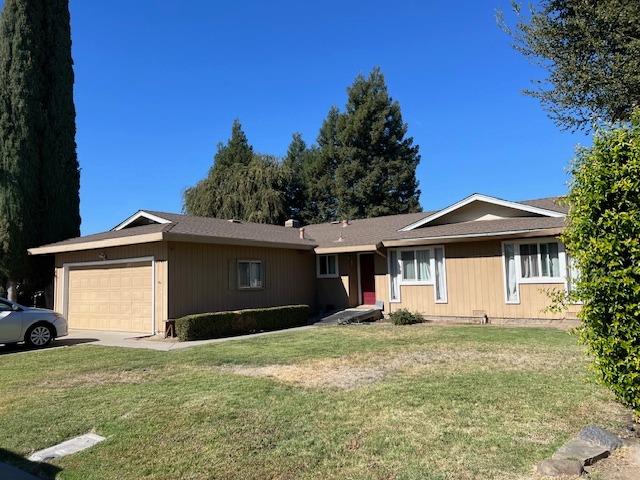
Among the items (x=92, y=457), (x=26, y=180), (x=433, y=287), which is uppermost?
(x=26, y=180)

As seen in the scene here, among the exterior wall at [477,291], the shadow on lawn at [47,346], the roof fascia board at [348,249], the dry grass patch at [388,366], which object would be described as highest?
the roof fascia board at [348,249]

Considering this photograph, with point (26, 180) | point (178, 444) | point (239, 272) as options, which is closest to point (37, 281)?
point (26, 180)

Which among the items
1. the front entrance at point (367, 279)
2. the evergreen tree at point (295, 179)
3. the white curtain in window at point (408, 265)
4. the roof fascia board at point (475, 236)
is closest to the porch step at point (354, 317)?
the front entrance at point (367, 279)

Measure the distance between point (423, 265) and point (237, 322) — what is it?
23.0 feet

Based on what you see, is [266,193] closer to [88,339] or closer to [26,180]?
[26,180]

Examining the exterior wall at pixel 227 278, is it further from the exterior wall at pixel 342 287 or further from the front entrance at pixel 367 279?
the front entrance at pixel 367 279

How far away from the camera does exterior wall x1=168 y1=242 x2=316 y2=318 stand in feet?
49.8

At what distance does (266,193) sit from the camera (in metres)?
38.8

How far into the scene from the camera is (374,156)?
138 ft

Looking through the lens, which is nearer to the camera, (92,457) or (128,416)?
(92,457)

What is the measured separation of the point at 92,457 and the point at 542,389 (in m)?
5.53

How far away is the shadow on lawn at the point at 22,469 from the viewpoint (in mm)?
4574

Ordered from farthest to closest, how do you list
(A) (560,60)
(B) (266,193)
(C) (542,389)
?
(B) (266,193) < (A) (560,60) < (C) (542,389)

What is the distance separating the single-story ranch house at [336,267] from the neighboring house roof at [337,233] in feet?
0.15
